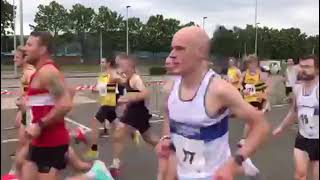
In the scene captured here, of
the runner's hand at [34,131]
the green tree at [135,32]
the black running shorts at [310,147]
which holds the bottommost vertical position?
the black running shorts at [310,147]

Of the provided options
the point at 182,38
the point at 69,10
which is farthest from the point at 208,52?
the point at 69,10

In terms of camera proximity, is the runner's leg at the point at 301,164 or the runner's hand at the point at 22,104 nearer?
the runner's leg at the point at 301,164

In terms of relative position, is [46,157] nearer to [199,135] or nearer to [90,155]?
[199,135]

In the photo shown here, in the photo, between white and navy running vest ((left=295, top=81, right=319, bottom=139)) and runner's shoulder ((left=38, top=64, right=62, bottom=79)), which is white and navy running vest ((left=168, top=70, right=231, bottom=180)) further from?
white and navy running vest ((left=295, top=81, right=319, bottom=139))

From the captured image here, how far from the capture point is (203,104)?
3.09 metres

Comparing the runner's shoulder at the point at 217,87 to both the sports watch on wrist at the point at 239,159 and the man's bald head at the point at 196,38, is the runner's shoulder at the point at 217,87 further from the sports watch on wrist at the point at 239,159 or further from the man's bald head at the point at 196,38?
the sports watch on wrist at the point at 239,159

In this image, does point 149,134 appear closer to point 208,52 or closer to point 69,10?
point 208,52

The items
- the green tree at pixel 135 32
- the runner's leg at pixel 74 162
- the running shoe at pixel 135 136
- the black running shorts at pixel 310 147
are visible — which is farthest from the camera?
the green tree at pixel 135 32

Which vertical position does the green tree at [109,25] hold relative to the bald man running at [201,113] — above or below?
above

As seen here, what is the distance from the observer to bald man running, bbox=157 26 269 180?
3.05 m

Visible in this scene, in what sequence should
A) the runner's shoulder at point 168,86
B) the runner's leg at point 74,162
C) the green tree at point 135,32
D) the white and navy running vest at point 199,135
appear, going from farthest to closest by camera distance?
the green tree at point 135,32 → the runner's leg at point 74,162 → the runner's shoulder at point 168,86 → the white and navy running vest at point 199,135

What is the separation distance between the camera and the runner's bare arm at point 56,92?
15.1 ft

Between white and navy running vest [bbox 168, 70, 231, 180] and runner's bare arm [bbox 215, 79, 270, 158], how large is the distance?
83mm

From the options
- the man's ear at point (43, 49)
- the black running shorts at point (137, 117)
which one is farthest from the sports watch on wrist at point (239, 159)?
the black running shorts at point (137, 117)
